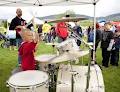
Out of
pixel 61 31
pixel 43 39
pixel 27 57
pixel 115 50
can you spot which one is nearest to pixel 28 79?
pixel 27 57

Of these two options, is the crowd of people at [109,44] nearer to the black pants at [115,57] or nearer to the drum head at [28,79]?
the black pants at [115,57]

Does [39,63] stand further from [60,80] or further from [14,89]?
[14,89]

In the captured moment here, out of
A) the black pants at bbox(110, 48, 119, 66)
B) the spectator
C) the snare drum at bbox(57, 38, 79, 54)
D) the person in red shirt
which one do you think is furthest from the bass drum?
the person in red shirt

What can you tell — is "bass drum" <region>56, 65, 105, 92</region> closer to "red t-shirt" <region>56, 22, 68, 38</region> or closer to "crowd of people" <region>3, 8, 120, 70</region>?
"crowd of people" <region>3, 8, 120, 70</region>

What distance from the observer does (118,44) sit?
10055 mm

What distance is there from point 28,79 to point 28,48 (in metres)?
1.10

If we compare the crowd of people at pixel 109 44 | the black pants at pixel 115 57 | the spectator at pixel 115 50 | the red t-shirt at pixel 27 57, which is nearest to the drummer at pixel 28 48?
the red t-shirt at pixel 27 57

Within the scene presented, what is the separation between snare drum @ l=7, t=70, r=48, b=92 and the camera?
16.4 feet

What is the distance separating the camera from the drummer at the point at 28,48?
6082 millimetres

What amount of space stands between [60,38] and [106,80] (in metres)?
3.31

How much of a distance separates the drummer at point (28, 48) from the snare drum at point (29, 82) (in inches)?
33.0

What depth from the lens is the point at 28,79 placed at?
5.23m

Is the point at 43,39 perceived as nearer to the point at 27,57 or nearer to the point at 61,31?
the point at 27,57

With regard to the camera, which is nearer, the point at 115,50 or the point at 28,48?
the point at 28,48
